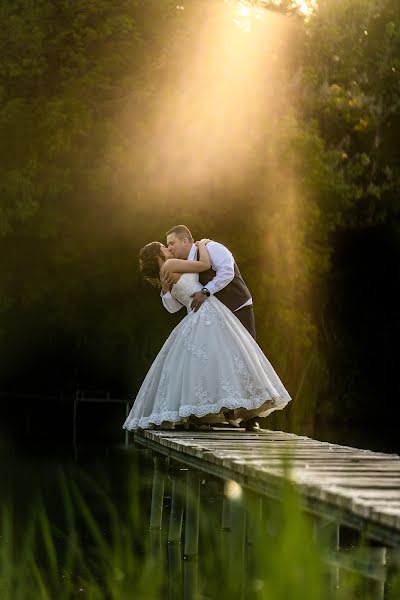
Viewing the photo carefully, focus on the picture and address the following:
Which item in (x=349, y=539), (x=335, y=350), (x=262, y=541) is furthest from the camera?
(x=335, y=350)

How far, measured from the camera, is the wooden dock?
3.89 m

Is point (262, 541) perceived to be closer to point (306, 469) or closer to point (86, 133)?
point (306, 469)

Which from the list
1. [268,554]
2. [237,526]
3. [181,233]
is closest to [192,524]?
[237,526]

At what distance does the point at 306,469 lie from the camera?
5.71 metres

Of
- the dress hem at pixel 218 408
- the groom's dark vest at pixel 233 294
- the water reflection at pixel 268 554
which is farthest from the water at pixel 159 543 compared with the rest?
the groom's dark vest at pixel 233 294

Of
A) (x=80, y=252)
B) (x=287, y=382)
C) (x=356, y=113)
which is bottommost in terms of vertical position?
(x=287, y=382)

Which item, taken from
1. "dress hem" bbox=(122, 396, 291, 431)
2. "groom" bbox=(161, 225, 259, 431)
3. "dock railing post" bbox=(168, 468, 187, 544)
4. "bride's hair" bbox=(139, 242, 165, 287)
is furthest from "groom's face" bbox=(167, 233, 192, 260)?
"dock railing post" bbox=(168, 468, 187, 544)

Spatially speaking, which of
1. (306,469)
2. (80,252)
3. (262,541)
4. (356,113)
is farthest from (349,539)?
(356,113)

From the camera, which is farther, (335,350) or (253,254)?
(335,350)

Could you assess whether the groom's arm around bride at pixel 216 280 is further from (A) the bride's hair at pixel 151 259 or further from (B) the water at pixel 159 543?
(B) the water at pixel 159 543

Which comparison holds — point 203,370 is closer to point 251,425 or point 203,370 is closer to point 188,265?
point 251,425

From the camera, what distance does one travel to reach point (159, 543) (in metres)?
9.53

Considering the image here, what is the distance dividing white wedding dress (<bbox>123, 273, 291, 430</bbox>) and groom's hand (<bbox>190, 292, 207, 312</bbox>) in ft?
0.11

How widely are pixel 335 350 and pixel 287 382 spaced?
7.37 meters
